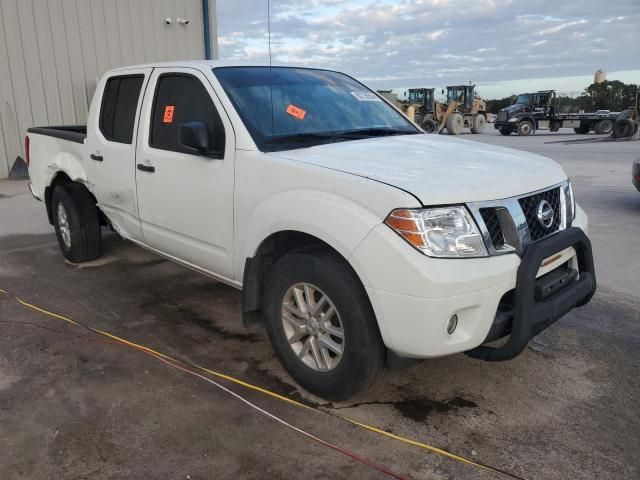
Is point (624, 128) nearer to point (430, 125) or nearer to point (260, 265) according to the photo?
point (430, 125)

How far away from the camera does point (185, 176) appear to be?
3.73 m

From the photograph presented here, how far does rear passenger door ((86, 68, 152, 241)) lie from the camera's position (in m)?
4.38

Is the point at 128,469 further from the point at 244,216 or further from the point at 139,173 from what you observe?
the point at 139,173

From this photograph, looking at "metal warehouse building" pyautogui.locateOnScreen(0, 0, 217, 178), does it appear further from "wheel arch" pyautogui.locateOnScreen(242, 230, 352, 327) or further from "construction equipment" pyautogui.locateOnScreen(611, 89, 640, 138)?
"construction equipment" pyautogui.locateOnScreen(611, 89, 640, 138)

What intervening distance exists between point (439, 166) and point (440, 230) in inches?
19.5

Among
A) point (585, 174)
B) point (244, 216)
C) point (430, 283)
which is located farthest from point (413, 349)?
point (585, 174)

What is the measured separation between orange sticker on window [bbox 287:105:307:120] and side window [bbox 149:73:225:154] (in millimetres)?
452

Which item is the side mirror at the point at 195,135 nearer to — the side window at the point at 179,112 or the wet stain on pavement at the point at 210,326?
the side window at the point at 179,112

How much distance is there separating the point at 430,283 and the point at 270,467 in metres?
1.11

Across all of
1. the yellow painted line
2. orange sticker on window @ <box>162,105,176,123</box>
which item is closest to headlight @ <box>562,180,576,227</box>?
the yellow painted line

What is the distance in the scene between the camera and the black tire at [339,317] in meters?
2.67

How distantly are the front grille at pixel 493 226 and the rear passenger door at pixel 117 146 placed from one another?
2.79 metres

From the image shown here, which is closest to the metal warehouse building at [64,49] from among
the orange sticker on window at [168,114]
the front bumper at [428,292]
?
the orange sticker on window at [168,114]

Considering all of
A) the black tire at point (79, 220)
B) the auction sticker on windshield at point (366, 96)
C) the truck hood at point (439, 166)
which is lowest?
the black tire at point (79, 220)
